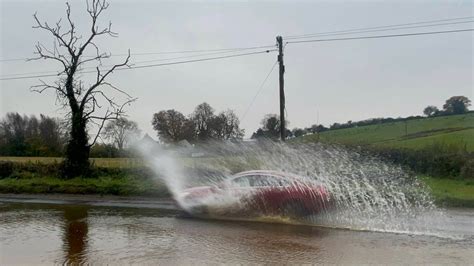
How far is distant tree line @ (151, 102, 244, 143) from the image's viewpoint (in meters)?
48.1

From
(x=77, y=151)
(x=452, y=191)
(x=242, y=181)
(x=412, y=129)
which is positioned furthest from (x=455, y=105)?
(x=242, y=181)

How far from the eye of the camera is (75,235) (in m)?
11.0

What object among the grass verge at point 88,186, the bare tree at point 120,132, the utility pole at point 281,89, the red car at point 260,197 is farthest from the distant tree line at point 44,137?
the red car at point 260,197

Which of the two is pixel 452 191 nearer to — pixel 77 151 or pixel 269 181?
pixel 269 181

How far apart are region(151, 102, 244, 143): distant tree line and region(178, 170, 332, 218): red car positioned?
29.8 meters

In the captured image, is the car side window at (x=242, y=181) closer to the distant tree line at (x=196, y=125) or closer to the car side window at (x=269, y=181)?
the car side window at (x=269, y=181)

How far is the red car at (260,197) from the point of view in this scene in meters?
12.6

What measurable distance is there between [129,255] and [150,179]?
13741 mm

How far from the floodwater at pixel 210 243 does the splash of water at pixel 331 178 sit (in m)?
0.91

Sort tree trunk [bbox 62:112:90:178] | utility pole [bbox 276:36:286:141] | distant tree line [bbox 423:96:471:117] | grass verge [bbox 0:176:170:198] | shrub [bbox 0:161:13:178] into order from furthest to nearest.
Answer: distant tree line [bbox 423:96:471:117] < shrub [bbox 0:161:13:178] < tree trunk [bbox 62:112:90:178] < utility pole [bbox 276:36:286:141] < grass verge [bbox 0:176:170:198]

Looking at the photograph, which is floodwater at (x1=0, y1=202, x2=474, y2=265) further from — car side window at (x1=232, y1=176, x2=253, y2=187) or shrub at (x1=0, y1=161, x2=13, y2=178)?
shrub at (x1=0, y1=161, x2=13, y2=178)

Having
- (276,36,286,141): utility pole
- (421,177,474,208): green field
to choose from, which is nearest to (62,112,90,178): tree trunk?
(276,36,286,141): utility pole

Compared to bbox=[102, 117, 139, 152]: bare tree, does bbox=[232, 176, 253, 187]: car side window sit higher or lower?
lower

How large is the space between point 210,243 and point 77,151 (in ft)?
57.1
